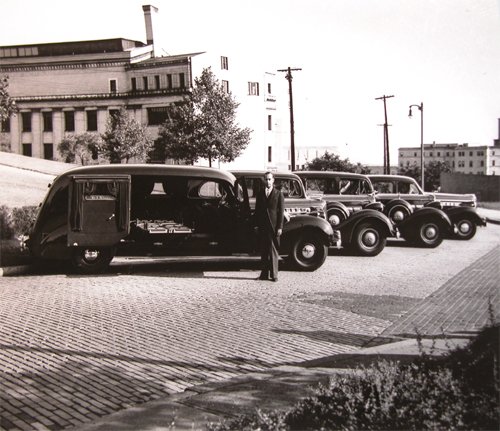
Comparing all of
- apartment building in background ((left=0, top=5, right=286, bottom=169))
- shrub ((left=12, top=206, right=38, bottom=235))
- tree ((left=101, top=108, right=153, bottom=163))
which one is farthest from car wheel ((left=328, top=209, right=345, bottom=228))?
apartment building in background ((left=0, top=5, right=286, bottom=169))

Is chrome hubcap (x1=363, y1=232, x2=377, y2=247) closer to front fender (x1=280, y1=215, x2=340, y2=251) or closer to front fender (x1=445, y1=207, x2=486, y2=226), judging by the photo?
front fender (x1=280, y1=215, x2=340, y2=251)

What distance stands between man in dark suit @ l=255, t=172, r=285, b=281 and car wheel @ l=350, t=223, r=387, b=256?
16.1 ft

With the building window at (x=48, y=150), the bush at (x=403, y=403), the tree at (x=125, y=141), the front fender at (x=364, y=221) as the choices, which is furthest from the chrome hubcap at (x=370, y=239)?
the building window at (x=48, y=150)

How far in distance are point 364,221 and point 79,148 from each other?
1985 inches

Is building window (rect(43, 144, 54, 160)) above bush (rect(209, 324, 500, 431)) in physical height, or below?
above

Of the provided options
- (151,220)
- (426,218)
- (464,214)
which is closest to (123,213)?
(151,220)

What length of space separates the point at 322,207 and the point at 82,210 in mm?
5780

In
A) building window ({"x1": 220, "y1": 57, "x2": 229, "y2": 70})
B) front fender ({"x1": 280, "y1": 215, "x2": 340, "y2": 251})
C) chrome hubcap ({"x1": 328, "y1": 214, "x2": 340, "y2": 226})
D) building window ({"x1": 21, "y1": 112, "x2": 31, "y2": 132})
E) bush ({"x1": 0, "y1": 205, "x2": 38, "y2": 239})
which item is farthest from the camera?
building window ({"x1": 21, "y1": 112, "x2": 31, "y2": 132})

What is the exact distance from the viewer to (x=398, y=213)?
20094 millimetres

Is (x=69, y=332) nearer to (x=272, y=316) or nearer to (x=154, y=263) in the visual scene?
(x=272, y=316)

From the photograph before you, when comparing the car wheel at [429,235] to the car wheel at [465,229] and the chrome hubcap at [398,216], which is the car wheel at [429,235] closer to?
the chrome hubcap at [398,216]

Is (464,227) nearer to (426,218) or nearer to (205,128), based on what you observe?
(426,218)

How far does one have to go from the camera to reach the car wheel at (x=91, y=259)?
39.7 ft

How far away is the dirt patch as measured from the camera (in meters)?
8.84
